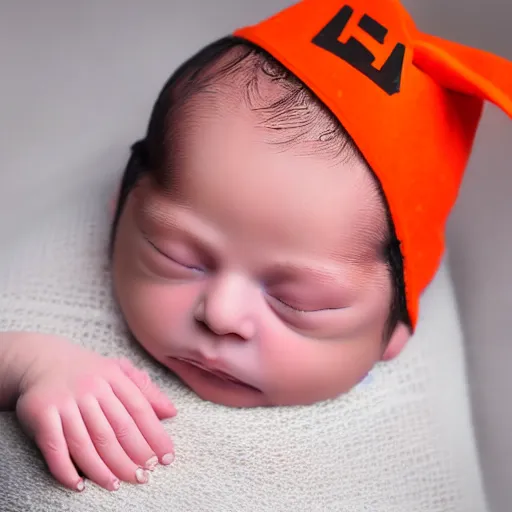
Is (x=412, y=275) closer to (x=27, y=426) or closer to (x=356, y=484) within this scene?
(x=356, y=484)

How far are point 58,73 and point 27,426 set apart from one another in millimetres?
777

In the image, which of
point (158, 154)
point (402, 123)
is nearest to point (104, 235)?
point (158, 154)

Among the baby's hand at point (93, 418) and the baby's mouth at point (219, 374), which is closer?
the baby's hand at point (93, 418)

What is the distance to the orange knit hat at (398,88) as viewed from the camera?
809 millimetres

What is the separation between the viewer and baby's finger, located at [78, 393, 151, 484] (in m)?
0.78

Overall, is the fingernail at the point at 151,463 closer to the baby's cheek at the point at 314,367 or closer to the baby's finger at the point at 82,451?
the baby's finger at the point at 82,451

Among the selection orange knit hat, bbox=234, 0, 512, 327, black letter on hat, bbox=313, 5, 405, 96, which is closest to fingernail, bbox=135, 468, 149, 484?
orange knit hat, bbox=234, 0, 512, 327

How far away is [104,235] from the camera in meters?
1.05

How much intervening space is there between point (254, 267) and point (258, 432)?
8.3 inches

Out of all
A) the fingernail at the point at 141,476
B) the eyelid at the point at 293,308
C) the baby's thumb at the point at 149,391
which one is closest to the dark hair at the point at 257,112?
the eyelid at the point at 293,308

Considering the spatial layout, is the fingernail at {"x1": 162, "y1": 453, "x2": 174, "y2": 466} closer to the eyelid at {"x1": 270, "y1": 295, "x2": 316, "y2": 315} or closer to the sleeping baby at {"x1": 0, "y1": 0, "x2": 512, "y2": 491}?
the sleeping baby at {"x1": 0, "y1": 0, "x2": 512, "y2": 491}

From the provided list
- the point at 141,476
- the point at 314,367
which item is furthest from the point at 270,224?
the point at 141,476

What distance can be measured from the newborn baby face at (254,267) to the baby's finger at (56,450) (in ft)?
0.54

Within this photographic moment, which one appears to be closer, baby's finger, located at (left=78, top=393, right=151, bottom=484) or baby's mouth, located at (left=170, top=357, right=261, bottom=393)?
baby's finger, located at (left=78, top=393, right=151, bottom=484)
